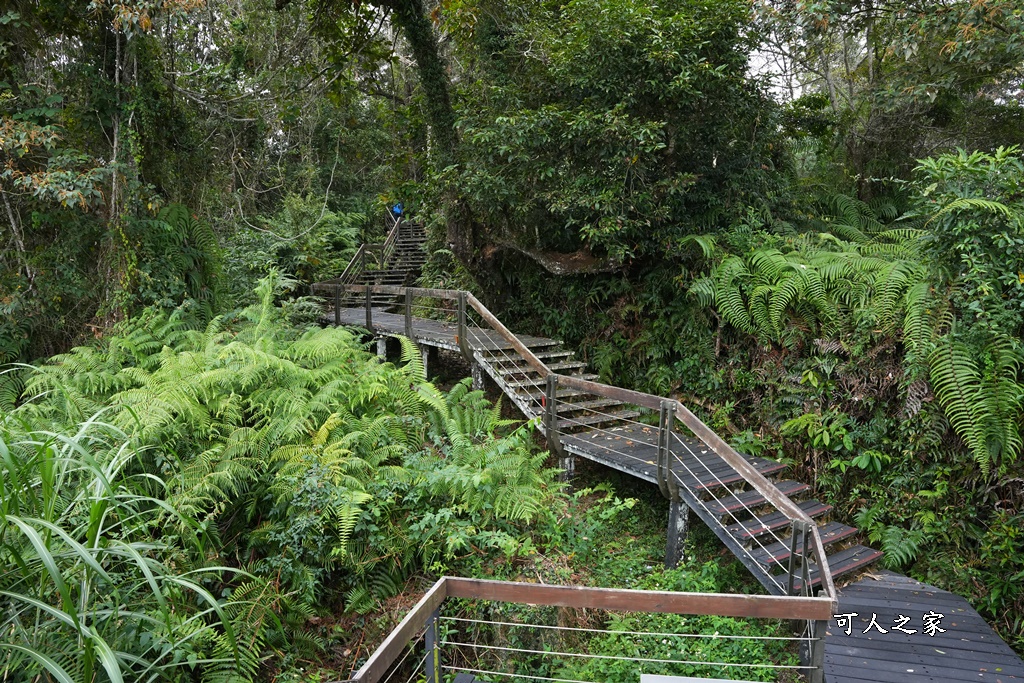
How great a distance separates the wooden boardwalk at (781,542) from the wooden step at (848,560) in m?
0.01

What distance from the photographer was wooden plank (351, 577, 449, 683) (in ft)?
6.79

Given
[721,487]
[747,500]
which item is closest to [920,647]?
[747,500]

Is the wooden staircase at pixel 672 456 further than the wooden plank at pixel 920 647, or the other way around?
the wooden staircase at pixel 672 456

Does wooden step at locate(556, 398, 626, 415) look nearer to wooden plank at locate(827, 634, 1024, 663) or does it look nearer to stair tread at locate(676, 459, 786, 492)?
stair tread at locate(676, 459, 786, 492)

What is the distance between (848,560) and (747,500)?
0.87 meters

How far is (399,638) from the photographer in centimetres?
233

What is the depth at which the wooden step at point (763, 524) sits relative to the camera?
487 centimetres

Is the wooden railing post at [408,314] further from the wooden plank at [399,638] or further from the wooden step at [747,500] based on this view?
the wooden plank at [399,638]

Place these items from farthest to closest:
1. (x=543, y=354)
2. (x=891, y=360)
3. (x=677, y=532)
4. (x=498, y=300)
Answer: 1. (x=498, y=300)
2. (x=543, y=354)
3. (x=891, y=360)
4. (x=677, y=532)

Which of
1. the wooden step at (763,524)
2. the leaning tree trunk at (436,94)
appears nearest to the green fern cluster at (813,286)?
the wooden step at (763,524)

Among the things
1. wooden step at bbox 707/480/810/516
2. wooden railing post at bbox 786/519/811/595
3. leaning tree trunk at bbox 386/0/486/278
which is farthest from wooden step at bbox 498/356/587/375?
wooden railing post at bbox 786/519/811/595

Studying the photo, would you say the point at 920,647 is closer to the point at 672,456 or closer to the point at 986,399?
the point at 986,399

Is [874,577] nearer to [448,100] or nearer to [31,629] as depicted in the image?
[31,629]

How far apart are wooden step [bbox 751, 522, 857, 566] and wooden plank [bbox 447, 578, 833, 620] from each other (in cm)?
185
